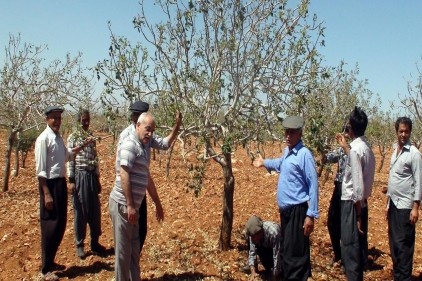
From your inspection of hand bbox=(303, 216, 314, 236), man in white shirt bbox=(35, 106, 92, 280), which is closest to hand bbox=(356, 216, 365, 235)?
hand bbox=(303, 216, 314, 236)

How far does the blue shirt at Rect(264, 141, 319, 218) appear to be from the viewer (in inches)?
150

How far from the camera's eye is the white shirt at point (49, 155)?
15.7 ft

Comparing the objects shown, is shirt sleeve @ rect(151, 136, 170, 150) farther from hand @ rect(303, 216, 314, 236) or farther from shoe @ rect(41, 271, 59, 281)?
shoe @ rect(41, 271, 59, 281)

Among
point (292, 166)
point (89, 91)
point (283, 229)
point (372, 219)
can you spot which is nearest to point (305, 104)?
point (292, 166)

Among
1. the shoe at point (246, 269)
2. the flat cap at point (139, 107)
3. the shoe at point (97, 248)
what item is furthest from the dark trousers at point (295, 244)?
the shoe at point (97, 248)

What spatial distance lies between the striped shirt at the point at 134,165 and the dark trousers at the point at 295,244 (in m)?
1.42

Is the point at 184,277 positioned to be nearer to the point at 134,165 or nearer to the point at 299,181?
the point at 134,165

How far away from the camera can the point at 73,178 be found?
5.66m

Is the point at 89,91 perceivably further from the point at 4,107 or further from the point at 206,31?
the point at 206,31

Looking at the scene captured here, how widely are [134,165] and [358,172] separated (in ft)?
7.27

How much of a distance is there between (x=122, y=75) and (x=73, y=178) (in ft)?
5.64

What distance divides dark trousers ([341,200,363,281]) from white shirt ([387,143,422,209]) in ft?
2.20

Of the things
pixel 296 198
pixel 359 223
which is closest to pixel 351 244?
pixel 359 223

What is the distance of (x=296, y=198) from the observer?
3.92m
